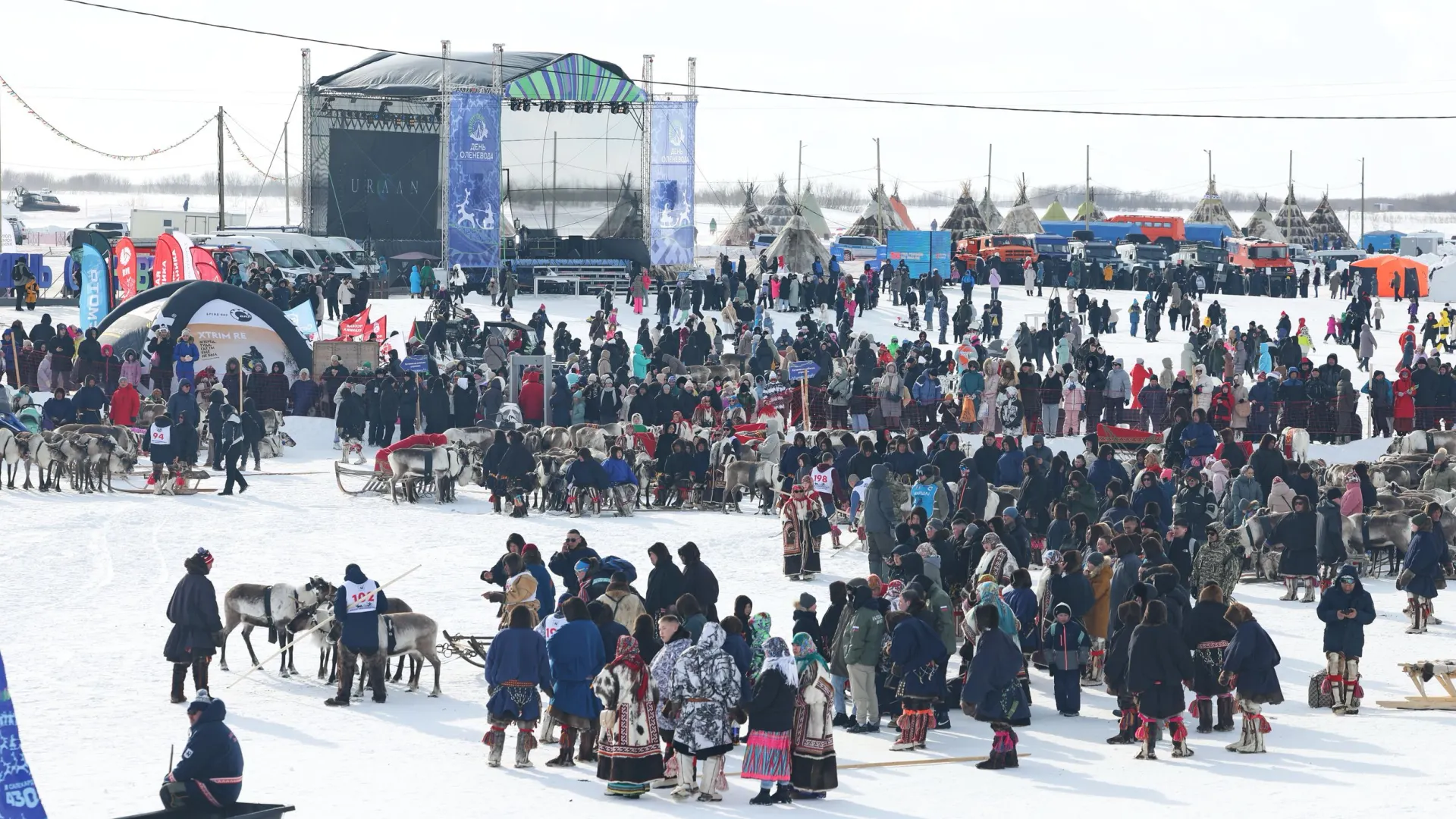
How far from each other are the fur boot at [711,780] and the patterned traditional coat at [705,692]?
9 centimetres

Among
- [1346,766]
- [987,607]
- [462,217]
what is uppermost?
[462,217]

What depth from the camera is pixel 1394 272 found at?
44594mm

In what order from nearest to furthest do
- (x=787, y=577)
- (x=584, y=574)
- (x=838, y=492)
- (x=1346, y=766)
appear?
(x=1346, y=766)
(x=584, y=574)
(x=787, y=577)
(x=838, y=492)

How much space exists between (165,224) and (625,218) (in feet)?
50.6

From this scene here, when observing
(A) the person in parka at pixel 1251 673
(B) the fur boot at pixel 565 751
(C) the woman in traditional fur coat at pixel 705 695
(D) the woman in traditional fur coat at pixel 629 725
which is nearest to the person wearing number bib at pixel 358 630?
(B) the fur boot at pixel 565 751

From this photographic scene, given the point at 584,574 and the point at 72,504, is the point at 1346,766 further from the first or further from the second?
the point at 72,504

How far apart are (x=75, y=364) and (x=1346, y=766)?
19.9 metres

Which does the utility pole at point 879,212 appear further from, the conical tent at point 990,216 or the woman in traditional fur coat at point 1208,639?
the woman in traditional fur coat at point 1208,639

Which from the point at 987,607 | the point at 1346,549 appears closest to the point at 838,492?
the point at 1346,549

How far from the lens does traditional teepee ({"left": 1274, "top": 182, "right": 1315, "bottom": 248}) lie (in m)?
78.3

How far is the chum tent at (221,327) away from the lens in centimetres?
2662

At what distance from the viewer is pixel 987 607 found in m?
11.1

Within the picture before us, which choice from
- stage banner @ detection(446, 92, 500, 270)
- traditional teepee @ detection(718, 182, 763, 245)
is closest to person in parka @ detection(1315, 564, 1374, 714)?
stage banner @ detection(446, 92, 500, 270)

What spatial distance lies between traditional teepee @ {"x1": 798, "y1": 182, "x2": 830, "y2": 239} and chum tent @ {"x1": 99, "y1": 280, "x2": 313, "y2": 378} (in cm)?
4527
